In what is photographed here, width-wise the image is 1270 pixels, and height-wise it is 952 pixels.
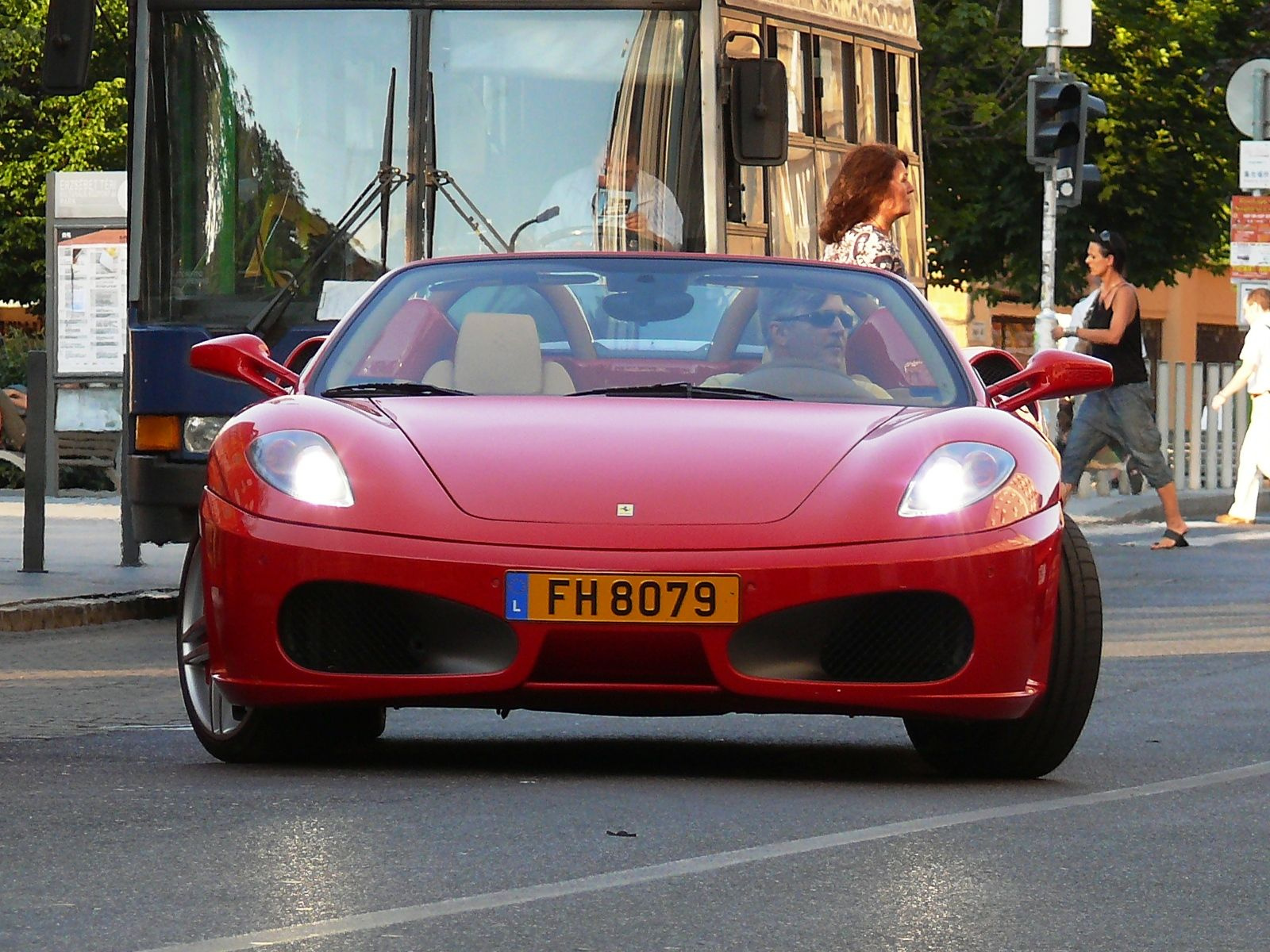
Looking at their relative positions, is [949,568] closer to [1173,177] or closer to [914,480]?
[914,480]

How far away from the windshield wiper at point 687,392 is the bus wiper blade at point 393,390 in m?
0.32

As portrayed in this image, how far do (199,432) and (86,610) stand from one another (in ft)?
3.55

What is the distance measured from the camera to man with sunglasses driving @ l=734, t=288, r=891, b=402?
24.0ft

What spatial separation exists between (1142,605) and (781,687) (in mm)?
7789

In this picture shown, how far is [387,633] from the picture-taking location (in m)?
6.57

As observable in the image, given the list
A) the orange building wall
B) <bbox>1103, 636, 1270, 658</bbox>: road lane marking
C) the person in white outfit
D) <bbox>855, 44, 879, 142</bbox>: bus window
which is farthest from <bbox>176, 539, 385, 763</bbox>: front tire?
the orange building wall

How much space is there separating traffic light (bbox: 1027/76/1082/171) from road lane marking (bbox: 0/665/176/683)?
13.1 metres

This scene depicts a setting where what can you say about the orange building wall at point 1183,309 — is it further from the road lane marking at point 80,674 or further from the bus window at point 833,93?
the road lane marking at point 80,674

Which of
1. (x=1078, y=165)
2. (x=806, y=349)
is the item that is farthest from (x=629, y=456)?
(x=1078, y=165)

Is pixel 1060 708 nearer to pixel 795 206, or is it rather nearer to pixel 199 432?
pixel 199 432

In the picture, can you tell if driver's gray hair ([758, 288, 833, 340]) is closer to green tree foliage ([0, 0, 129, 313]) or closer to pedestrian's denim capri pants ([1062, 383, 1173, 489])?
pedestrian's denim capri pants ([1062, 383, 1173, 489])

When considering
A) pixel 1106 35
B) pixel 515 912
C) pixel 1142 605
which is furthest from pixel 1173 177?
pixel 515 912

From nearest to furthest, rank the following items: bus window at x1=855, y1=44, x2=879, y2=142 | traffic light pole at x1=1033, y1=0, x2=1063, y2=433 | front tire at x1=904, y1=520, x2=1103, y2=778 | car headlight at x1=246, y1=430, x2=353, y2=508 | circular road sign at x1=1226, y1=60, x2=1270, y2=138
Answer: car headlight at x1=246, y1=430, x2=353, y2=508 → front tire at x1=904, y1=520, x2=1103, y2=778 → bus window at x1=855, y1=44, x2=879, y2=142 → traffic light pole at x1=1033, y1=0, x2=1063, y2=433 → circular road sign at x1=1226, y1=60, x2=1270, y2=138

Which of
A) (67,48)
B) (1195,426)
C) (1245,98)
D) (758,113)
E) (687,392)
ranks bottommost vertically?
(687,392)
